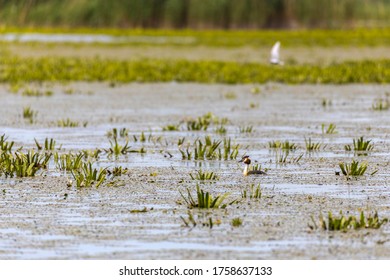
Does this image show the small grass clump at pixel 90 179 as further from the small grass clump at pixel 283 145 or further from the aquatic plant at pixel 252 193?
the small grass clump at pixel 283 145

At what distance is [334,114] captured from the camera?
15789mm

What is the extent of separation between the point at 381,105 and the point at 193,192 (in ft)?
25.6

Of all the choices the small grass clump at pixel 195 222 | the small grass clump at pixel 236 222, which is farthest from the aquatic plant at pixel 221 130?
the small grass clump at pixel 236 222

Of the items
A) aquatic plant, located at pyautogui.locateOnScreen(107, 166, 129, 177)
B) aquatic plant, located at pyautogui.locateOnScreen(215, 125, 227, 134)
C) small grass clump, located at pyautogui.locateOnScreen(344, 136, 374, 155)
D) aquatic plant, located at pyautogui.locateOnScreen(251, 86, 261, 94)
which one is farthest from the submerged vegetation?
aquatic plant, located at pyautogui.locateOnScreen(107, 166, 129, 177)

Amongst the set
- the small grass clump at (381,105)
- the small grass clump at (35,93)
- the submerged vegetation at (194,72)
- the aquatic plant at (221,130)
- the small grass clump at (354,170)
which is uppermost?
the submerged vegetation at (194,72)

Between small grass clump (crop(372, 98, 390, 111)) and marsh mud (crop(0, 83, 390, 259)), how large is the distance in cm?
19

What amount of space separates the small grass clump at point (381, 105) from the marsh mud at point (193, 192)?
0.63 feet

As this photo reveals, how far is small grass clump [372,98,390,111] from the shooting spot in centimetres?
1624

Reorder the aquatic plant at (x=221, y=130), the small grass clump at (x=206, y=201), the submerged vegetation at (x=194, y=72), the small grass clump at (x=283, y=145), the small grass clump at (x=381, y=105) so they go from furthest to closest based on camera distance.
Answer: the submerged vegetation at (x=194, y=72)
the small grass clump at (x=381, y=105)
the aquatic plant at (x=221, y=130)
the small grass clump at (x=283, y=145)
the small grass clump at (x=206, y=201)

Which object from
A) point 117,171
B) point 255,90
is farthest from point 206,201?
point 255,90

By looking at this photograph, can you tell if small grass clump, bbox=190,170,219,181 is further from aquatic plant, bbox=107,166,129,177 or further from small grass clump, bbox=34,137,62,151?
small grass clump, bbox=34,137,62,151

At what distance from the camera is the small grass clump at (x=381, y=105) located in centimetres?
1624
